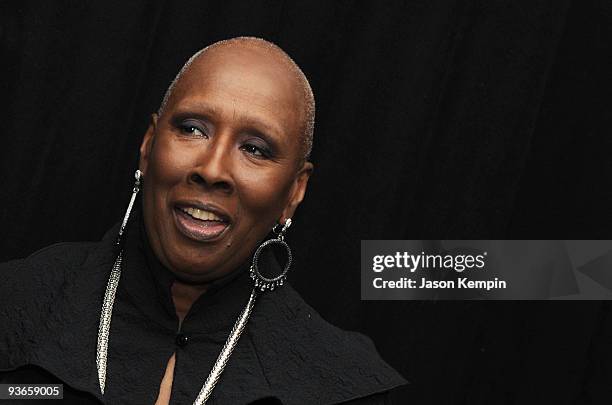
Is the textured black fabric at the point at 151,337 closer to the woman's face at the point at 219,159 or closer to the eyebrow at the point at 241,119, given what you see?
the woman's face at the point at 219,159

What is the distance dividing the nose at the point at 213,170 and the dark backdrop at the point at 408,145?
56 centimetres

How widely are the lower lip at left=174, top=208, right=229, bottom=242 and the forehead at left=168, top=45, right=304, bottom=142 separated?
0.62ft

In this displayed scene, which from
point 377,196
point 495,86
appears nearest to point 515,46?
point 495,86

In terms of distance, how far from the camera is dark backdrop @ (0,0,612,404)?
2.18 m

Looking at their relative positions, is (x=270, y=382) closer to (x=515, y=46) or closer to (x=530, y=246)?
(x=530, y=246)

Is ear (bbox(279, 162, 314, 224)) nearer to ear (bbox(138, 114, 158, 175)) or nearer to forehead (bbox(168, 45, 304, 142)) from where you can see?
forehead (bbox(168, 45, 304, 142))

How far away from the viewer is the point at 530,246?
2.41m

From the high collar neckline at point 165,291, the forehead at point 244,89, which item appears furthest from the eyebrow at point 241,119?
the high collar neckline at point 165,291

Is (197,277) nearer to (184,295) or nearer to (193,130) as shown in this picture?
(184,295)

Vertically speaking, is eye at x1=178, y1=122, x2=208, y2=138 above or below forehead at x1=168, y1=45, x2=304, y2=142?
below

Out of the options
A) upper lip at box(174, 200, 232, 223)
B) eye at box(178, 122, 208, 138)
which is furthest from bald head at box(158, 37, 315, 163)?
upper lip at box(174, 200, 232, 223)

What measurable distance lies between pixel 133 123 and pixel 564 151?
3.38ft

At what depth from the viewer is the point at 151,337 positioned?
5.84ft

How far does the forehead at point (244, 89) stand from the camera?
173 cm
